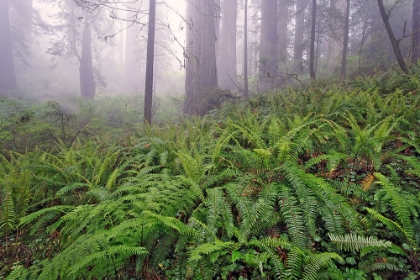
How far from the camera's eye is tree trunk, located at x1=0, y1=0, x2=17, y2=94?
18625mm

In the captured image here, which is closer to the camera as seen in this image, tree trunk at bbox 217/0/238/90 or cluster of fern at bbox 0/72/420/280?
cluster of fern at bbox 0/72/420/280

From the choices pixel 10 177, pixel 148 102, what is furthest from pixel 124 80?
pixel 10 177

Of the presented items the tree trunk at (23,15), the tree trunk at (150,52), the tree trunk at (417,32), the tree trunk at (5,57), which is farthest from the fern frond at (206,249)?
the tree trunk at (23,15)

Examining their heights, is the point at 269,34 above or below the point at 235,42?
below

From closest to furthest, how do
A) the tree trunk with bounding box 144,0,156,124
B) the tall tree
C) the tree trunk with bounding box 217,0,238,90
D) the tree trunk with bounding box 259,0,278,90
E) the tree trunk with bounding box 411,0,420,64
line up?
the tree trunk with bounding box 144,0,156,124 → the tree trunk with bounding box 411,0,420,64 → the tall tree → the tree trunk with bounding box 259,0,278,90 → the tree trunk with bounding box 217,0,238,90

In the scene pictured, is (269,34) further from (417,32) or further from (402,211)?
(402,211)

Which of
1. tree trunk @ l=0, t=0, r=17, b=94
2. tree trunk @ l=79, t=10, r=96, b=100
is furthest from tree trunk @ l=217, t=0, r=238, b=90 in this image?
tree trunk @ l=0, t=0, r=17, b=94

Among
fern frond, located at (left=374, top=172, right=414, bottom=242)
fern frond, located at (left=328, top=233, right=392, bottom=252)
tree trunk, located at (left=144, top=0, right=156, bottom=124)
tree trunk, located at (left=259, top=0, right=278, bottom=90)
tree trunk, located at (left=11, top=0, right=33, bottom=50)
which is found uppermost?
tree trunk, located at (left=11, top=0, right=33, bottom=50)

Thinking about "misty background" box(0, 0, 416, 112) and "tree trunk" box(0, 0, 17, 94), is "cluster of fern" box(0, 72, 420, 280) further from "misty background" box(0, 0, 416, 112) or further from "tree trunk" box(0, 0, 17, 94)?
"tree trunk" box(0, 0, 17, 94)

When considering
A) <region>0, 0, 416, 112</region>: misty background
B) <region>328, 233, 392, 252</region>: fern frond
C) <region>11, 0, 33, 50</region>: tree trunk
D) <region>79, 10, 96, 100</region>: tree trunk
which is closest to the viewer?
<region>328, 233, 392, 252</region>: fern frond

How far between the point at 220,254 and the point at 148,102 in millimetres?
5542

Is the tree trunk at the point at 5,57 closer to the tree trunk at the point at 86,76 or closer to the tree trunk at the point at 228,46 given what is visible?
the tree trunk at the point at 86,76

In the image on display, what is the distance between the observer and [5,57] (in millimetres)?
19094

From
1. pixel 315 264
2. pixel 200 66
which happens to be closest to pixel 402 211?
pixel 315 264
